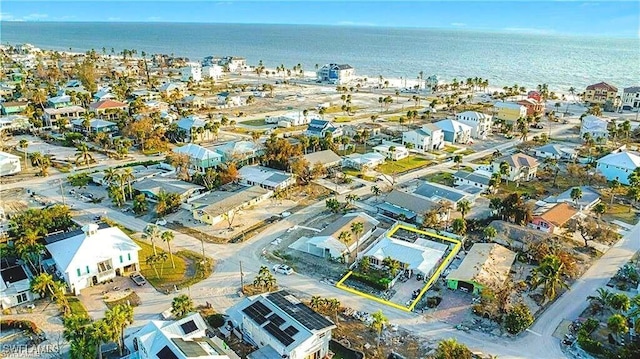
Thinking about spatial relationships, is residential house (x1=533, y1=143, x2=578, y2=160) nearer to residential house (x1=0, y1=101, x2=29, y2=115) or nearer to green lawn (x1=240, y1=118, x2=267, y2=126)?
green lawn (x1=240, y1=118, x2=267, y2=126)

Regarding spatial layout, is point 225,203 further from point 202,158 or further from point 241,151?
point 241,151

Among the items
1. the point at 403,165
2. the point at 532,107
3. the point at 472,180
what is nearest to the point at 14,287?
the point at 472,180

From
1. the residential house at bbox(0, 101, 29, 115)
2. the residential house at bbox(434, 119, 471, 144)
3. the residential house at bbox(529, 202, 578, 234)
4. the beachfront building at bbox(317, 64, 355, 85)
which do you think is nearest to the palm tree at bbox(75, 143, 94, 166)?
the residential house at bbox(0, 101, 29, 115)

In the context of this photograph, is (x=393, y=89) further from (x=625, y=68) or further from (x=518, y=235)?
(x=625, y=68)

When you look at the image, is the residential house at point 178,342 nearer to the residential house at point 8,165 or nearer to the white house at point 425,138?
the residential house at point 8,165

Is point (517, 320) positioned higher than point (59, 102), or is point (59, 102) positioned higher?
point (59, 102)

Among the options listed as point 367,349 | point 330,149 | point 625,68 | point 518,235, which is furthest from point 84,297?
point 625,68

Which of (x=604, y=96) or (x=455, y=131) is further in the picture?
(x=604, y=96)
